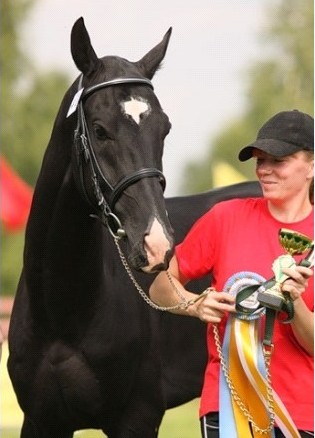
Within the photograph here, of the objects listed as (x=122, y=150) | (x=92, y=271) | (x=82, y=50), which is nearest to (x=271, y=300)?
(x=122, y=150)

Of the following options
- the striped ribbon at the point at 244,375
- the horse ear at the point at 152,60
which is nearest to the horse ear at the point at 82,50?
the horse ear at the point at 152,60

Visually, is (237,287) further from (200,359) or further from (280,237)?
(200,359)

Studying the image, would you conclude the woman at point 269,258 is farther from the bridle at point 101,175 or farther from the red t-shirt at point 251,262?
the bridle at point 101,175

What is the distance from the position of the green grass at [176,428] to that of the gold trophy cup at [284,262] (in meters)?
3.55

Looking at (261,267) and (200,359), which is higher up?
(261,267)

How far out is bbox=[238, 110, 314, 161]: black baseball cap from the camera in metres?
4.30

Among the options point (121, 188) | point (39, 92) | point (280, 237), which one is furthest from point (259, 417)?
point (39, 92)

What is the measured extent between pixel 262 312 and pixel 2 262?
24419 millimetres

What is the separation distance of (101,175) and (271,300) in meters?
0.97

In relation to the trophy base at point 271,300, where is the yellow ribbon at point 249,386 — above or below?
below

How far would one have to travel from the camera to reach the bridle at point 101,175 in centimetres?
444

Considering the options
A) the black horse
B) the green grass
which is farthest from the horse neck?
the green grass

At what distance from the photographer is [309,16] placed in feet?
112

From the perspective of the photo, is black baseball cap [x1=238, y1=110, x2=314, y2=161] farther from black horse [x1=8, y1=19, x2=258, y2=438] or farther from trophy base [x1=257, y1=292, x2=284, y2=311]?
trophy base [x1=257, y1=292, x2=284, y2=311]
